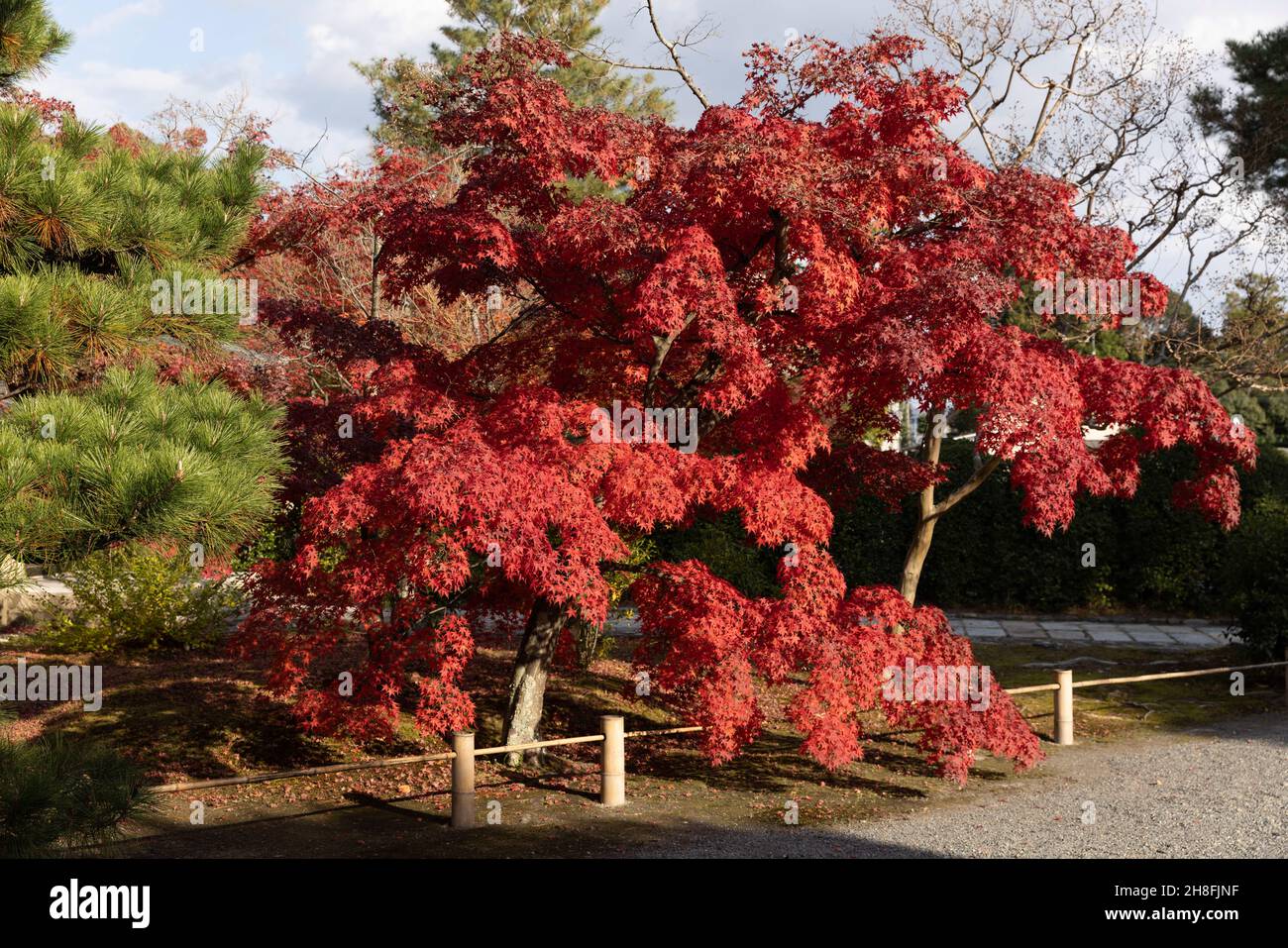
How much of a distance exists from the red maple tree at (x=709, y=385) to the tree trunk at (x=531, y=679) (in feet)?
0.13

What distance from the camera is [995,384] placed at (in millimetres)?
6215

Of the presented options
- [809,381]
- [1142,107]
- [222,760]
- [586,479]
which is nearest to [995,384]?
[809,381]

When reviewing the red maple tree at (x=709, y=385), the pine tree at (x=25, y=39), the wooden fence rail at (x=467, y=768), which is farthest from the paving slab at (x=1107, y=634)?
the pine tree at (x=25, y=39)

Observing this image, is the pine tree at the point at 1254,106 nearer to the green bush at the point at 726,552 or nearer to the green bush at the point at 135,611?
the green bush at the point at 726,552

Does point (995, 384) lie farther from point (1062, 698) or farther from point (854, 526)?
point (854, 526)

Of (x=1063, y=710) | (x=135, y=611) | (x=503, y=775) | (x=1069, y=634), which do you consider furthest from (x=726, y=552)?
(x=135, y=611)

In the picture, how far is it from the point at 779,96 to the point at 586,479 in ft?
9.46

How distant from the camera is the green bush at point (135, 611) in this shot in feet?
→ 33.1

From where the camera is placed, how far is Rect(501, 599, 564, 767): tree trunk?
773cm

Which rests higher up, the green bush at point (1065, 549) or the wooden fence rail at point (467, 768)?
the green bush at point (1065, 549)

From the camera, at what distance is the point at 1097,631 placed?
1316cm

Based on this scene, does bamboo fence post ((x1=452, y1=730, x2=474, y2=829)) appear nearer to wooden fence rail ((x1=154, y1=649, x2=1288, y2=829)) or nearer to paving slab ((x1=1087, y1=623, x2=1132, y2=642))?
wooden fence rail ((x1=154, y1=649, x2=1288, y2=829))

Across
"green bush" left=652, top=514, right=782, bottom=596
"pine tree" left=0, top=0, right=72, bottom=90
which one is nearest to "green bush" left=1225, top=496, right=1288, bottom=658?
"green bush" left=652, top=514, right=782, bottom=596

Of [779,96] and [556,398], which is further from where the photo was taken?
[779,96]
